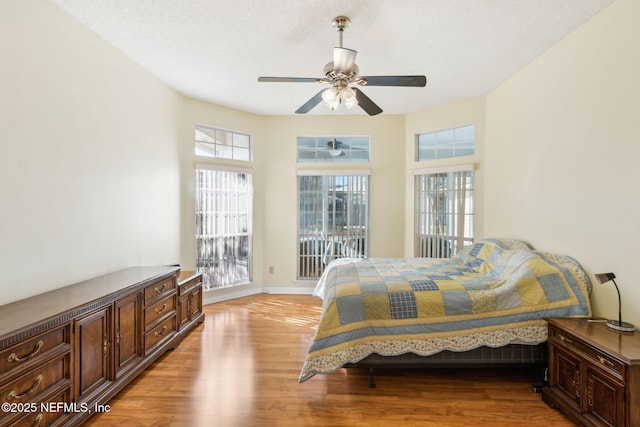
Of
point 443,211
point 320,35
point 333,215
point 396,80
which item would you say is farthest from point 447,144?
point 320,35

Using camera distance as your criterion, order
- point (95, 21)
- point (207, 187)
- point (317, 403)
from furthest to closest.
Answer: point (207, 187), point (95, 21), point (317, 403)

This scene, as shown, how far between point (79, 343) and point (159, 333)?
3.07 feet

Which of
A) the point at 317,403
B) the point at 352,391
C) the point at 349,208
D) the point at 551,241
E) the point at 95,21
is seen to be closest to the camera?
the point at 317,403

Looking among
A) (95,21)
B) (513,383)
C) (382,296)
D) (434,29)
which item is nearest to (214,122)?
(95,21)

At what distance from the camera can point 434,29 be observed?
252 centimetres

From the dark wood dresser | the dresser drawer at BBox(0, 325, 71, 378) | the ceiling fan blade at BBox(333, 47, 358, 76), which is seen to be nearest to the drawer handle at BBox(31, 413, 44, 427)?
the dark wood dresser

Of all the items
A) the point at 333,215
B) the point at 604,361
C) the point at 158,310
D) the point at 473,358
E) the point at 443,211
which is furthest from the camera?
the point at 333,215

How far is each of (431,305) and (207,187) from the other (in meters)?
3.41

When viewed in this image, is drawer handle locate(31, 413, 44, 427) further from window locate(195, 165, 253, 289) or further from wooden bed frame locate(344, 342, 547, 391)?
window locate(195, 165, 253, 289)

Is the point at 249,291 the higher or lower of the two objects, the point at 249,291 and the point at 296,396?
the higher

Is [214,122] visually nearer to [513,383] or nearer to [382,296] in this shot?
[382,296]

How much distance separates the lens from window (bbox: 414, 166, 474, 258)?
422 cm

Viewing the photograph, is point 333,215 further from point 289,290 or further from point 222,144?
point 222,144

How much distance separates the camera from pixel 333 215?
4902 mm
